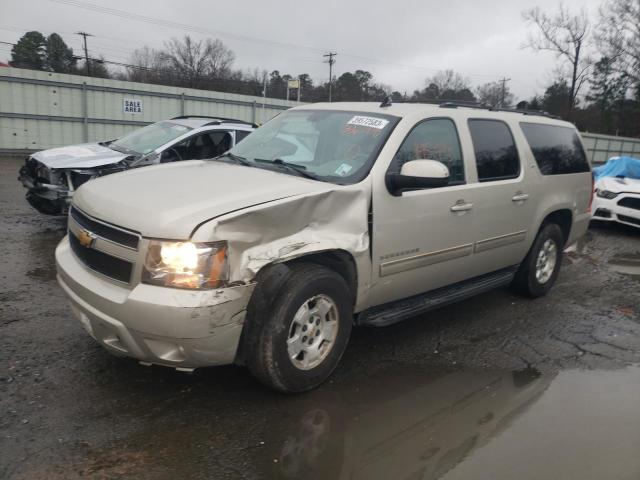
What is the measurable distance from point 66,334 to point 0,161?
39.7ft

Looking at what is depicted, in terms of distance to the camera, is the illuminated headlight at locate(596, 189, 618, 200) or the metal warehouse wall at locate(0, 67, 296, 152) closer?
the illuminated headlight at locate(596, 189, 618, 200)

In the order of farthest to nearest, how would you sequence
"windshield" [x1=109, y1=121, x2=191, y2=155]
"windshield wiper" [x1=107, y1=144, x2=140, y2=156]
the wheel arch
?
"windshield" [x1=109, y1=121, x2=191, y2=155]
"windshield wiper" [x1=107, y1=144, x2=140, y2=156]
the wheel arch

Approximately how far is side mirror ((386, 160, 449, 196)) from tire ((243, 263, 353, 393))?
79cm

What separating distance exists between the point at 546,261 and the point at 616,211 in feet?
17.6

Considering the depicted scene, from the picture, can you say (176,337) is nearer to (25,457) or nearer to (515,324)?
(25,457)

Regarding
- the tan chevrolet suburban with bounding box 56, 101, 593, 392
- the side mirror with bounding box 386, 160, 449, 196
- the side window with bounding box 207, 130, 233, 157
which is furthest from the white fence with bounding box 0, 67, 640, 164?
the side mirror with bounding box 386, 160, 449, 196

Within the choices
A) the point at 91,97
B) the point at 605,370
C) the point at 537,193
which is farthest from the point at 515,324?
the point at 91,97

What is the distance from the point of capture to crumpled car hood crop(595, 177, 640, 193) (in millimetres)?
9866

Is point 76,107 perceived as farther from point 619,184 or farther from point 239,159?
point 619,184

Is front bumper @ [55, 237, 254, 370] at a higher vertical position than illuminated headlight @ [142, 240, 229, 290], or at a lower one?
lower

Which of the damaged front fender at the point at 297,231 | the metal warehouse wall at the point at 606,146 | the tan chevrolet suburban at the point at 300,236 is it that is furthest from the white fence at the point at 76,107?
the metal warehouse wall at the point at 606,146

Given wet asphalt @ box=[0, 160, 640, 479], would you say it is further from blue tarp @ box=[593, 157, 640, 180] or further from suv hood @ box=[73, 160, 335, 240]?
blue tarp @ box=[593, 157, 640, 180]

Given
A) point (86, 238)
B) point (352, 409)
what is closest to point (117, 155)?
point (86, 238)

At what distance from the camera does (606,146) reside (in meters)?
33.1
